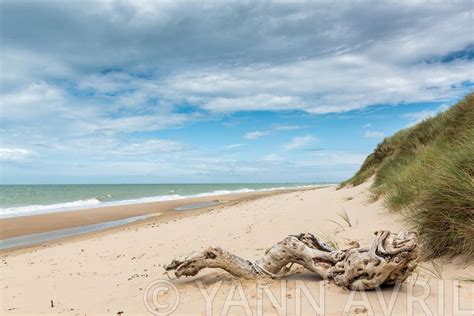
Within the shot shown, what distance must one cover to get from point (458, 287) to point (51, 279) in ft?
18.8

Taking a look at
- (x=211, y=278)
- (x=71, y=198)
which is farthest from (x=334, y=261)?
(x=71, y=198)

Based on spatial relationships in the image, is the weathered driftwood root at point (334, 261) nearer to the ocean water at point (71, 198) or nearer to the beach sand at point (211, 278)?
the beach sand at point (211, 278)

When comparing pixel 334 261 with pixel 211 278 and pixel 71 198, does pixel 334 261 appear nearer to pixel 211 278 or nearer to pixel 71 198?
pixel 211 278

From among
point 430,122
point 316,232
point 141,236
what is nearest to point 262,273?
point 316,232

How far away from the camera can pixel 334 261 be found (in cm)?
414

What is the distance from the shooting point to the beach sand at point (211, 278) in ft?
11.6

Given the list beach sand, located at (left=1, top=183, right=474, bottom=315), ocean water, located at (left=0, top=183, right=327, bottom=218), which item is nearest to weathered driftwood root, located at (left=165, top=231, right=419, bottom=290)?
beach sand, located at (left=1, top=183, right=474, bottom=315)

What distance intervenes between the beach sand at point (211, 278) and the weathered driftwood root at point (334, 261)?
5.1 inches

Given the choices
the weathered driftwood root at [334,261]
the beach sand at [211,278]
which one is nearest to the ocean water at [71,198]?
the beach sand at [211,278]

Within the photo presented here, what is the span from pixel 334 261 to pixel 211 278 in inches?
56.8

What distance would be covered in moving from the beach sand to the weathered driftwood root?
13 centimetres

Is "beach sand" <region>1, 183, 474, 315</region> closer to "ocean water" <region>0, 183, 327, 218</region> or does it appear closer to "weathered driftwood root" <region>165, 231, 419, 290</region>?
"weathered driftwood root" <region>165, 231, 419, 290</region>

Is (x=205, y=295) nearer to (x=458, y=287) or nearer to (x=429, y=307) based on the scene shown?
(x=429, y=307)

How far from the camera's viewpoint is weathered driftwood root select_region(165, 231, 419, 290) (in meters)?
3.56
